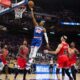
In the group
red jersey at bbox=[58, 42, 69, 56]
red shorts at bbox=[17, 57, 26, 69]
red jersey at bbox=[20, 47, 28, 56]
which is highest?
red jersey at bbox=[58, 42, 69, 56]

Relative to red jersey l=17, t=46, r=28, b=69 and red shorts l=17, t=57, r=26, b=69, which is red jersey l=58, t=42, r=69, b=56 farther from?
red shorts l=17, t=57, r=26, b=69

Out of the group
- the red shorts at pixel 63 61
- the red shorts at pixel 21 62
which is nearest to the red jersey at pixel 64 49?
the red shorts at pixel 63 61

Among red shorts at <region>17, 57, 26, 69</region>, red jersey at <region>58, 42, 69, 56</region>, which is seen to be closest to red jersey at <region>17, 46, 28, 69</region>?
red shorts at <region>17, 57, 26, 69</region>

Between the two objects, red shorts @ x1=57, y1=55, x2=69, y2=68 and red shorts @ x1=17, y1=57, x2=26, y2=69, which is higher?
red shorts @ x1=57, y1=55, x2=69, y2=68

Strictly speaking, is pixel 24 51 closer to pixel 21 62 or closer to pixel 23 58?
pixel 23 58

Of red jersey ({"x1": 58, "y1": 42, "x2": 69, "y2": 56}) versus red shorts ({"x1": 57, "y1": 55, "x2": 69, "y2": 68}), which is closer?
red jersey ({"x1": 58, "y1": 42, "x2": 69, "y2": 56})

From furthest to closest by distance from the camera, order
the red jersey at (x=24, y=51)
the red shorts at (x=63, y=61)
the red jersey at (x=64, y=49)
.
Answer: the red jersey at (x=24, y=51)
the red shorts at (x=63, y=61)
the red jersey at (x=64, y=49)

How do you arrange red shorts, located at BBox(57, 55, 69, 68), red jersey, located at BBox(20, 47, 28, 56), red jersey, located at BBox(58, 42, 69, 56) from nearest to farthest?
red jersey, located at BBox(58, 42, 69, 56)
red shorts, located at BBox(57, 55, 69, 68)
red jersey, located at BBox(20, 47, 28, 56)

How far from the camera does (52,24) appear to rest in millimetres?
35781

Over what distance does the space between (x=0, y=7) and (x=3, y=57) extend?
231cm

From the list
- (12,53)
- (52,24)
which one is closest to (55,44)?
(52,24)

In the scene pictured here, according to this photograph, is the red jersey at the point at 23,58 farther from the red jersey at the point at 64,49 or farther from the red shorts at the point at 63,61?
the red jersey at the point at 64,49

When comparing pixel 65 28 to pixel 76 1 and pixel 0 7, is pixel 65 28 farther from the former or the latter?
pixel 0 7

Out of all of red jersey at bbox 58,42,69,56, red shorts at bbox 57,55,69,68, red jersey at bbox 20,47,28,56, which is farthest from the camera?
red jersey at bbox 20,47,28,56
